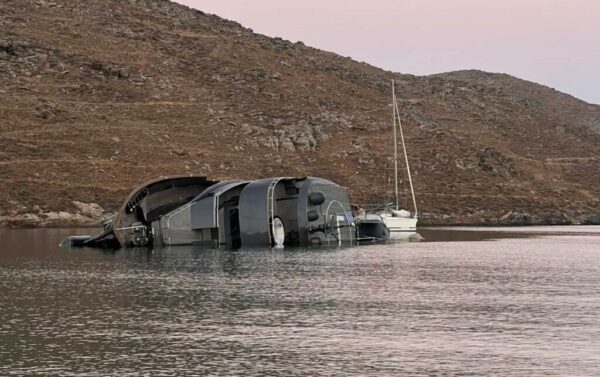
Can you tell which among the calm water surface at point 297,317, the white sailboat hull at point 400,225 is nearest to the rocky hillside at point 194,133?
the white sailboat hull at point 400,225

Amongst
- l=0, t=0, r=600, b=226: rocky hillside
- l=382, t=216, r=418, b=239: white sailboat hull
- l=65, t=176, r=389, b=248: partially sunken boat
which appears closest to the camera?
l=65, t=176, r=389, b=248: partially sunken boat

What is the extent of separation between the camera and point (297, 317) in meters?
36.4

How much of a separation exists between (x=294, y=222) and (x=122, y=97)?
87.3 m

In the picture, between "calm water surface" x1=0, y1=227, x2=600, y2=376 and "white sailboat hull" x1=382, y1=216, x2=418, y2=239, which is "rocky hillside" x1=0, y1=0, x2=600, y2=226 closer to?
"white sailboat hull" x1=382, y1=216, x2=418, y2=239

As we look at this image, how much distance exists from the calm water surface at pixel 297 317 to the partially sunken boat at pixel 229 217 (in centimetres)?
1656

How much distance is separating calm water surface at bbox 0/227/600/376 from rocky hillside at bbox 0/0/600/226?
7020cm

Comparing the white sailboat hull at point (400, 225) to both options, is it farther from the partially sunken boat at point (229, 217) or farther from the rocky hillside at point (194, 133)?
the rocky hillside at point (194, 133)

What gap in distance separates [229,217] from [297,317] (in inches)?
2046

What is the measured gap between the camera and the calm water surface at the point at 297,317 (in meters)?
27.1

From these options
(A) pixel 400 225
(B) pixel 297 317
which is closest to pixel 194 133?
(A) pixel 400 225

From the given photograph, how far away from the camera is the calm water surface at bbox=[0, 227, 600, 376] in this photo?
27.1 metres

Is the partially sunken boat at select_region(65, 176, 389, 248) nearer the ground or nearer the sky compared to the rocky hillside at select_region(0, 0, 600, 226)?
nearer the ground

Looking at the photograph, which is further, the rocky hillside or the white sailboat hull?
the rocky hillside

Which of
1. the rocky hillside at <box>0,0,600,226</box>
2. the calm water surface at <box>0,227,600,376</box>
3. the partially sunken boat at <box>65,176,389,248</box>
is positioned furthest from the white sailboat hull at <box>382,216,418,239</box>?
the calm water surface at <box>0,227,600,376</box>
